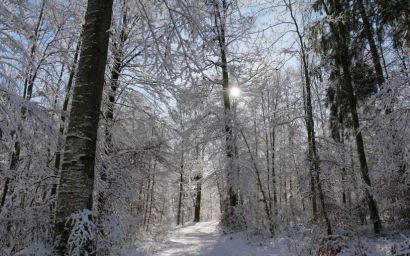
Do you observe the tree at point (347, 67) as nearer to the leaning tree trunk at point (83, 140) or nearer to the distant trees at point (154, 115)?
the distant trees at point (154, 115)

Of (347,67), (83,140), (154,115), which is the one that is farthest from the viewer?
(347,67)

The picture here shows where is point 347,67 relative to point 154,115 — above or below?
above

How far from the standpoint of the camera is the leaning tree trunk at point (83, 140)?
2.61 metres

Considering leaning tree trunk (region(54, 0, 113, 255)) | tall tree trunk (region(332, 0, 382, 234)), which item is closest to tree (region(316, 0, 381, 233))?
tall tree trunk (region(332, 0, 382, 234))

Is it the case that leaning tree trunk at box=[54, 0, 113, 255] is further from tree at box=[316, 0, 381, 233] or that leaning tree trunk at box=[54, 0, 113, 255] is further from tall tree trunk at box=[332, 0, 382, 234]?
tree at box=[316, 0, 381, 233]

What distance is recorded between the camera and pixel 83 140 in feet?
9.23

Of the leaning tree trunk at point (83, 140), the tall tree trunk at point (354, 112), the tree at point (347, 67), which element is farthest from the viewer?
the tree at point (347, 67)

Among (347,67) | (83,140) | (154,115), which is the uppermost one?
(347,67)

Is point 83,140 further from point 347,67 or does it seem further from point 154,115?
point 347,67

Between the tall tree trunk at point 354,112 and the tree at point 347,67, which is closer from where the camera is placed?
the tall tree trunk at point 354,112

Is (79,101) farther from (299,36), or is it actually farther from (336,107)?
(336,107)

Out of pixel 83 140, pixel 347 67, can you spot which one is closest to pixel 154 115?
pixel 83 140

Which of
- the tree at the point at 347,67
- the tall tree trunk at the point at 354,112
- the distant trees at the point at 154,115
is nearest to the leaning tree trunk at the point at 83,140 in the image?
the distant trees at the point at 154,115

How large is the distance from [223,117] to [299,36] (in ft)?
16.7
